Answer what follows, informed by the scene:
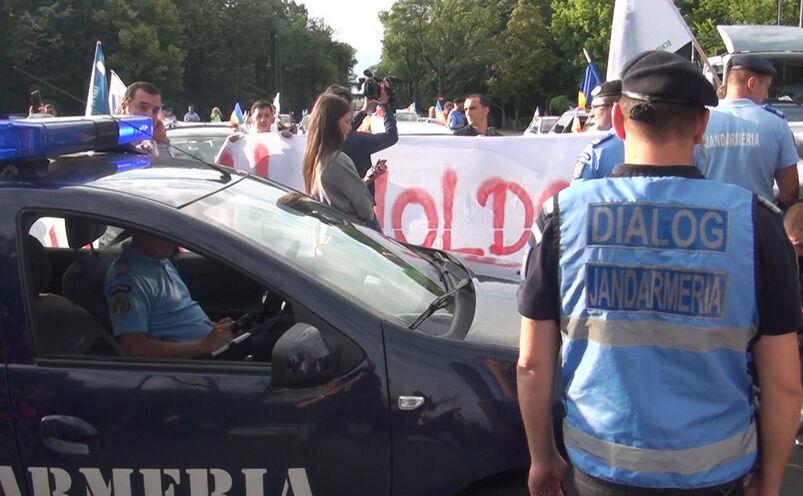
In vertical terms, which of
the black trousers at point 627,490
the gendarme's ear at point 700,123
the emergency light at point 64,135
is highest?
the gendarme's ear at point 700,123

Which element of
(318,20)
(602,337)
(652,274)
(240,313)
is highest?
(318,20)

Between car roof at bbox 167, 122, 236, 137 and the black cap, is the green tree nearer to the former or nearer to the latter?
car roof at bbox 167, 122, 236, 137

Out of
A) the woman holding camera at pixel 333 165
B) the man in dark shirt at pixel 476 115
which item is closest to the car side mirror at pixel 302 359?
the woman holding camera at pixel 333 165

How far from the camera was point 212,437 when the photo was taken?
8.14ft

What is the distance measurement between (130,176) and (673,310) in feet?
6.32

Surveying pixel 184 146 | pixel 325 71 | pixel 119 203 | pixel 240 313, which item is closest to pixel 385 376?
pixel 119 203

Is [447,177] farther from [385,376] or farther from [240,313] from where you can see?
[385,376]

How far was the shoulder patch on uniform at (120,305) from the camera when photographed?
2975 mm

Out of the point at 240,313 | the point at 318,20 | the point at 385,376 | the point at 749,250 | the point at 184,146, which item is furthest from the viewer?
the point at 318,20

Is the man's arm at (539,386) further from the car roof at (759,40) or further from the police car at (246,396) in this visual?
the car roof at (759,40)

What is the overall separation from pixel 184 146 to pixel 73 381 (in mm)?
6385

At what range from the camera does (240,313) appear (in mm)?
3904

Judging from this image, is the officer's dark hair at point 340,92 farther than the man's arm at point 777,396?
Yes

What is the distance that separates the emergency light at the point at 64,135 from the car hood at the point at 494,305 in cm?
152
